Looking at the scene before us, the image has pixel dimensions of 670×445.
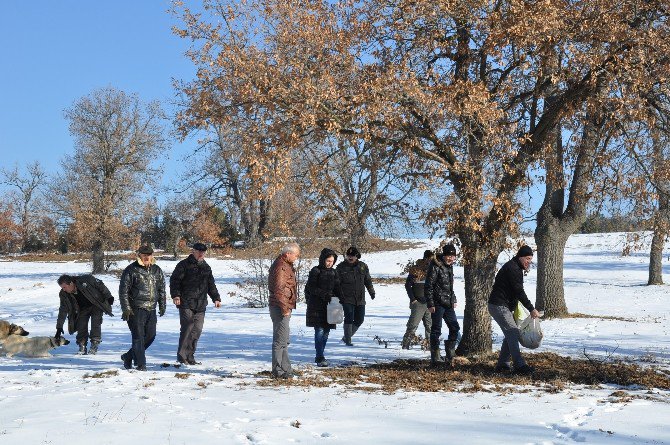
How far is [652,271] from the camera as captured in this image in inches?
1271

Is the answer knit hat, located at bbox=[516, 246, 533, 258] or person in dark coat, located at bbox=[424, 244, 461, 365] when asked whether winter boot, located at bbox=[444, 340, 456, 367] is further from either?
knit hat, located at bbox=[516, 246, 533, 258]

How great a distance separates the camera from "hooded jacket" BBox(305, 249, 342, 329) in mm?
11383

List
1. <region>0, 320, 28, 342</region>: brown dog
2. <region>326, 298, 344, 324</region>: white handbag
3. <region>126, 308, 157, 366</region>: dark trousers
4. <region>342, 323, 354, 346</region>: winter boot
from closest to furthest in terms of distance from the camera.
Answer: <region>126, 308, 157, 366</region>: dark trousers
<region>326, 298, 344, 324</region>: white handbag
<region>0, 320, 28, 342</region>: brown dog
<region>342, 323, 354, 346</region>: winter boot

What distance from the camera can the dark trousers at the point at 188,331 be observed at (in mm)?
10922

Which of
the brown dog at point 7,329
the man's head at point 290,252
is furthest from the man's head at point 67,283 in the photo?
the man's head at point 290,252

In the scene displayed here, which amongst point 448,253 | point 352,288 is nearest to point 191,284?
point 352,288

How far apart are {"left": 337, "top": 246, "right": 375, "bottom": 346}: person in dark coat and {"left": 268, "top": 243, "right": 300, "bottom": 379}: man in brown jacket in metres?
3.46

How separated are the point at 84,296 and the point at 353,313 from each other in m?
4.84

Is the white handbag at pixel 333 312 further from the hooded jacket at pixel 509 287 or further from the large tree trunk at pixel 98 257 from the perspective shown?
the large tree trunk at pixel 98 257

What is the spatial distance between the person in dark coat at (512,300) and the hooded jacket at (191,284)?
413 cm

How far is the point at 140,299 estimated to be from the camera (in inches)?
416

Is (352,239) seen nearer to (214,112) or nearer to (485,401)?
(214,112)

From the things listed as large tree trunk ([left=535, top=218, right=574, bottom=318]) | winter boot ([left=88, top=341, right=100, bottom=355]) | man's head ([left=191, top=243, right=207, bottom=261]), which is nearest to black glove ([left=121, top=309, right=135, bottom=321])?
man's head ([left=191, top=243, right=207, bottom=261])

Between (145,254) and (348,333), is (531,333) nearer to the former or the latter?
(348,333)
